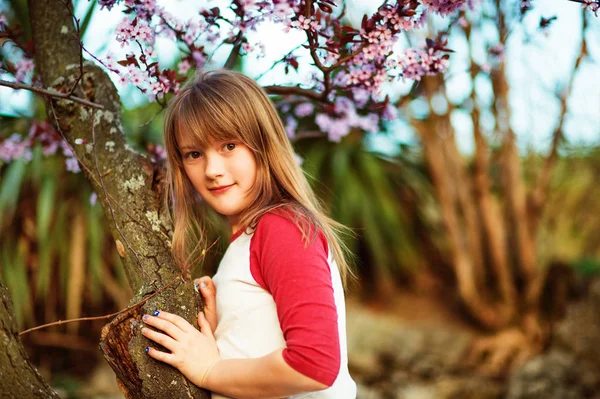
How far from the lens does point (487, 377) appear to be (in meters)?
3.89

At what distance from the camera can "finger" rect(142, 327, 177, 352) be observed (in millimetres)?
1272

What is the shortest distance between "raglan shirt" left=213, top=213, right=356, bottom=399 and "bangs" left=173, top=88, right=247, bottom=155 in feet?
0.83

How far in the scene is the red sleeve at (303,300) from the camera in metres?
1.20

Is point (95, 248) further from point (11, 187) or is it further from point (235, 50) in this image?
point (235, 50)

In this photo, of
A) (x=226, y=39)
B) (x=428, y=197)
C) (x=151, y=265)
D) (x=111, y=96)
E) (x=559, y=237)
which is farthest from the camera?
(x=559, y=237)

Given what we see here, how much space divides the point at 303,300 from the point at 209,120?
542 millimetres

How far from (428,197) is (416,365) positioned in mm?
1273

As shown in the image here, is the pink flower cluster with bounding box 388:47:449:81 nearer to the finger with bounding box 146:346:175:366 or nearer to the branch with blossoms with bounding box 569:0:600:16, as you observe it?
the branch with blossoms with bounding box 569:0:600:16

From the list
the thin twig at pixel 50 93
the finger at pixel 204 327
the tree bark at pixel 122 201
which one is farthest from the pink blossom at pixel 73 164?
the finger at pixel 204 327

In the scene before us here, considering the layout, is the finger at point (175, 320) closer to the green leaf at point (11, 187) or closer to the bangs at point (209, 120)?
the bangs at point (209, 120)

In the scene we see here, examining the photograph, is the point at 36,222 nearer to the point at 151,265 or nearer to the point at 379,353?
the point at 379,353

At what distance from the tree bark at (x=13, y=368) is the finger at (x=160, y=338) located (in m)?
0.24

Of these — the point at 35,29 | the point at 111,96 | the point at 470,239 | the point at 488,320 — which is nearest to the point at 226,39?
the point at 111,96

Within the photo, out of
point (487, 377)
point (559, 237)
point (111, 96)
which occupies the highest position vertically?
point (111, 96)
